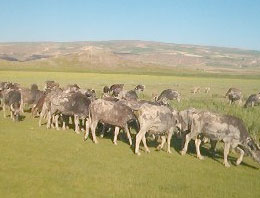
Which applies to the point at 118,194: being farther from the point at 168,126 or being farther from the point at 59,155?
the point at 168,126

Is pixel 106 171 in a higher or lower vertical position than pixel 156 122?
lower

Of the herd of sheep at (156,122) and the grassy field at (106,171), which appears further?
the herd of sheep at (156,122)

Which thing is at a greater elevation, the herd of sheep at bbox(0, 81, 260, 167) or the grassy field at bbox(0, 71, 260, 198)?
the herd of sheep at bbox(0, 81, 260, 167)

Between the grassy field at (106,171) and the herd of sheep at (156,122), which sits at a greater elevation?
the herd of sheep at (156,122)

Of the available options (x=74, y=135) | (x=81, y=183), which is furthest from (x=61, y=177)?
(x=74, y=135)

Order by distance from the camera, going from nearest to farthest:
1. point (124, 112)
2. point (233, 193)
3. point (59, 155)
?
point (233, 193) → point (59, 155) → point (124, 112)

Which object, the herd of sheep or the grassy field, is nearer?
the grassy field

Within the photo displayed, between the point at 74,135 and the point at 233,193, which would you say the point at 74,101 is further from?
the point at 233,193

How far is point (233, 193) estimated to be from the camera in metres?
15.1

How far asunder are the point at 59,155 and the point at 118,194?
5.23 metres

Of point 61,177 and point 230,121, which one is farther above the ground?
point 230,121

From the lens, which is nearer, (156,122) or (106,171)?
(106,171)

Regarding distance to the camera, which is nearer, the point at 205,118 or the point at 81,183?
the point at 81,183

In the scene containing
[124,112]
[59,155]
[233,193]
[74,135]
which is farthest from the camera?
[74,135]
